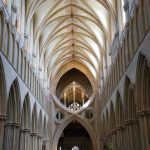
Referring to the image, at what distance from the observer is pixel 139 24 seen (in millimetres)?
14445

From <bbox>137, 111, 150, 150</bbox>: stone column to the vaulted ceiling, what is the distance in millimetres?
9980

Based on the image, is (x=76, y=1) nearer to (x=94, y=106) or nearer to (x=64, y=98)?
(x=94, y=106)

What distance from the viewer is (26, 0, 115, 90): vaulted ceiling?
2558 cm

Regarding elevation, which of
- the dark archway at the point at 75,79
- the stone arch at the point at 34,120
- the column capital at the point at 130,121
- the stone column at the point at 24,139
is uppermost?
the dark archway at the point at 75,79

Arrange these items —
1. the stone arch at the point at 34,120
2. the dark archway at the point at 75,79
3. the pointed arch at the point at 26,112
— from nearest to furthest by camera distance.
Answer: the pointed arch at the point at 26,112, the stone arch at the point at 34,120, the dark archway at the point at 75,79

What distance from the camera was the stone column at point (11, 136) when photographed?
17.1 meters

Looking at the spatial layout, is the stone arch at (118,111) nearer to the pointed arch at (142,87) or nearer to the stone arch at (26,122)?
the pointed arch at (142,87)

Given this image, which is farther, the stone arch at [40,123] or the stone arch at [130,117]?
the stone arch at [40,123]

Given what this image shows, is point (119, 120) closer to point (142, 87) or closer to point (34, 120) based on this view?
point (142, 87)

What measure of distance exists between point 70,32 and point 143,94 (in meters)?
19.0

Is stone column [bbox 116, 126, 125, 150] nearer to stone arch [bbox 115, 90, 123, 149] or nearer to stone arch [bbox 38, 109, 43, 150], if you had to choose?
stone arch [bbox 115, 90, 123, 149]

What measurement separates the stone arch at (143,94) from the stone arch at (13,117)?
24.6 feet

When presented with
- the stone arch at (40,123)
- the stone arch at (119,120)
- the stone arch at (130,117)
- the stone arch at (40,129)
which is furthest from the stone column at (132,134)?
the stone arch at (40,123)

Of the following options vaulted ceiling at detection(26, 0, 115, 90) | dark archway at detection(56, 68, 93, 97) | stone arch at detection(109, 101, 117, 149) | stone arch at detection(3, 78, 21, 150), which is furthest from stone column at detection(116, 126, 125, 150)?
dark archway at detection(56, 68, 93, 97)
